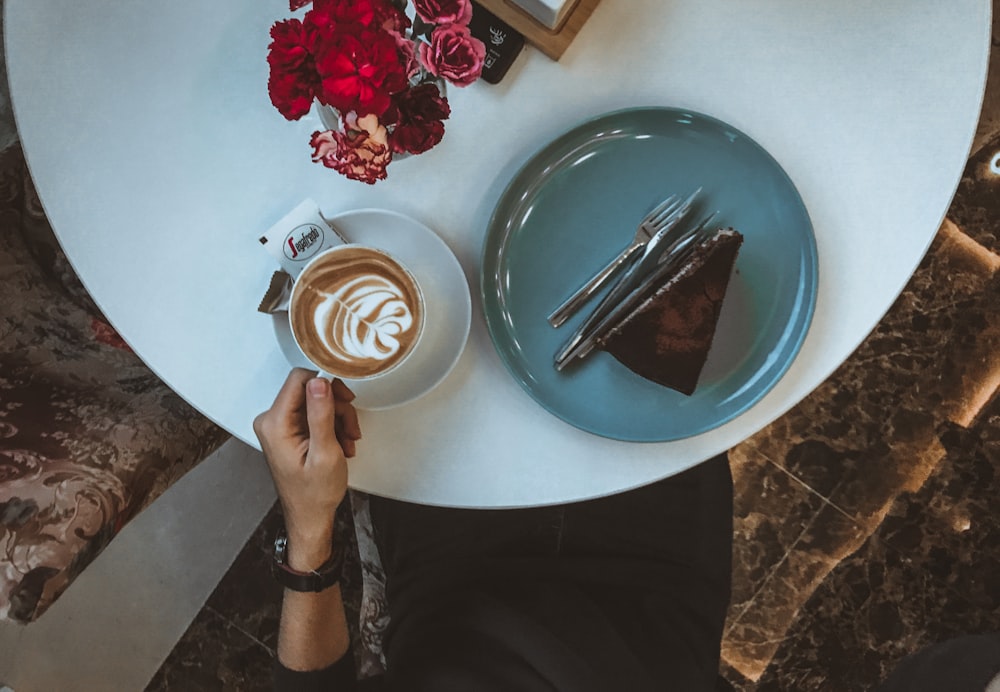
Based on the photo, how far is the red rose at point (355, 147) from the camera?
692mm

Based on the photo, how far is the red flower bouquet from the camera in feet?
2.08

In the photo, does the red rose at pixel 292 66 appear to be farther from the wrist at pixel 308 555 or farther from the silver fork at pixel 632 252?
the wrist at pixel 308 555

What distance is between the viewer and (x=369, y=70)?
24.9 inches

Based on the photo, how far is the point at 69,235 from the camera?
924mm

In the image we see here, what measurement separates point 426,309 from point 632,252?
0.26 m

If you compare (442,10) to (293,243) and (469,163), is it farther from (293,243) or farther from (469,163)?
(293,243)

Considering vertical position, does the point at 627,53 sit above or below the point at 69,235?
above

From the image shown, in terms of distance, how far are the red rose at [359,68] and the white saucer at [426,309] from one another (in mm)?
224

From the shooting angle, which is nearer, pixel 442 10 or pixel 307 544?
pixel 442 10

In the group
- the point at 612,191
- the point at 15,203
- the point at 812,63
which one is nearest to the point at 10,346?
the point at 15,203

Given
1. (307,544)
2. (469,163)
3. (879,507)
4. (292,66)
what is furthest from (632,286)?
(879,507)

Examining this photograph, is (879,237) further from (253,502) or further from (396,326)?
(253,502)

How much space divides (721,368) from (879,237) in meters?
0.25

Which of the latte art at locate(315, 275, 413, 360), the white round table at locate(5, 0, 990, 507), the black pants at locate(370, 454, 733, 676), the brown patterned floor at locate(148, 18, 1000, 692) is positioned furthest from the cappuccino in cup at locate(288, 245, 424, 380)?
→ the brown patterned floor at locate(148, 18, 1000, 692)
